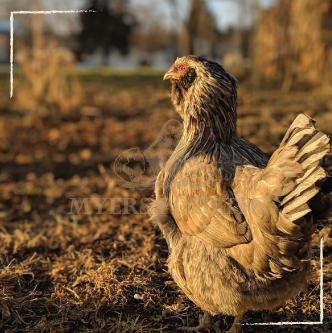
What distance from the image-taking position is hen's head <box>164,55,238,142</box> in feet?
7.97

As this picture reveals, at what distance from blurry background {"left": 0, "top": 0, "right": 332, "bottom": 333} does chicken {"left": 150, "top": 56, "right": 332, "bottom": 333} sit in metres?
0.60

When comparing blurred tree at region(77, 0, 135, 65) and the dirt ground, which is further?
blurred tree at region(77, 0, 135, 65)

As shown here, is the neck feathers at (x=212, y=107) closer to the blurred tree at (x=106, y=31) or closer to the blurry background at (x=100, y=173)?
the blurry background at (x=100, y=173)

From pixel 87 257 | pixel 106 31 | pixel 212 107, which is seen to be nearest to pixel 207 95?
pixel 212 107

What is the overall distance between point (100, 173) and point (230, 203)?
402 cm

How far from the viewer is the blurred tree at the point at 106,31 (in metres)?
28.6

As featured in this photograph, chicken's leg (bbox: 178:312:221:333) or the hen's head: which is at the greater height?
the hen's head

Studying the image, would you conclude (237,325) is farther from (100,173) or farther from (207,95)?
(100,173)

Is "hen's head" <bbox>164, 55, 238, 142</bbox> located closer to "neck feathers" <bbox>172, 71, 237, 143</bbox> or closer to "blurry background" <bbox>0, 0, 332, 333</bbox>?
"neck feathers" <bbox>172, 71, 237, 143</bbox>

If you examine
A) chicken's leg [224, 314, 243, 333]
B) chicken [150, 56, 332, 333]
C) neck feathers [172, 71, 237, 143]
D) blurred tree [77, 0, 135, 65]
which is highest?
blurred tree [77, 0, 135, 65]

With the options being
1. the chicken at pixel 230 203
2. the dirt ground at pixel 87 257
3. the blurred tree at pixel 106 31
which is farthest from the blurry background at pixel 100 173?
the blurred tree at pixel 106 31

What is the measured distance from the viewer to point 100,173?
5832 mm

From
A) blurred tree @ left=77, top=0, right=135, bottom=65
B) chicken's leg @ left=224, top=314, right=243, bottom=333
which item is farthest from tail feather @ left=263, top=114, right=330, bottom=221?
blurred tree @ left=77, top=0, right=135, bottom=65

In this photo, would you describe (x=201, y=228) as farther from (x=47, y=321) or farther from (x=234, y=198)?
(x=47, y=321)
